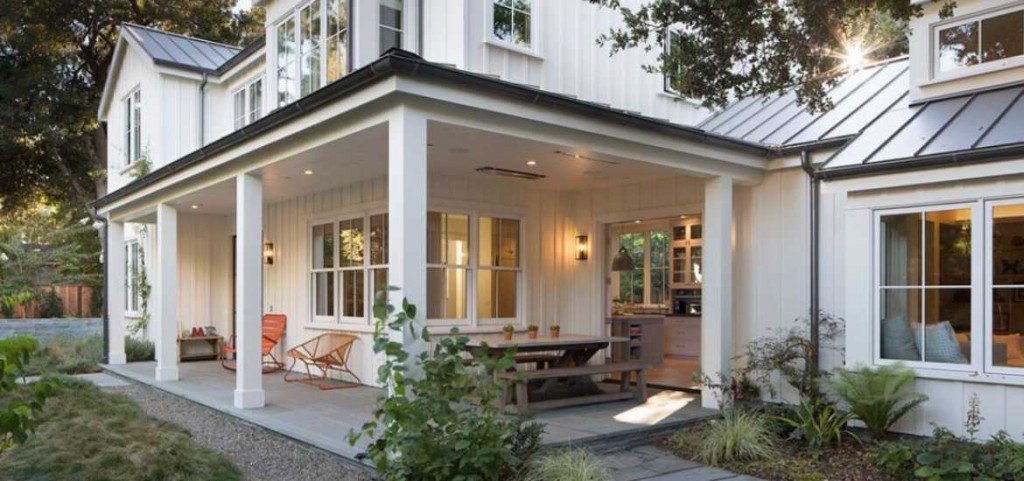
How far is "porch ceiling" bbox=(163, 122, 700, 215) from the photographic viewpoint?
6.57m

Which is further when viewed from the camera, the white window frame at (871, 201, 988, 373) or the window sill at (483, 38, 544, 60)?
the window sill at (483, 38, 544, 60)

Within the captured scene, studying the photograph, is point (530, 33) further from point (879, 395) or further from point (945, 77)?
point (879, 395)

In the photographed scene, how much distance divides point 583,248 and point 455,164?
268cm

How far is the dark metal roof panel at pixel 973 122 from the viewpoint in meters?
6.47

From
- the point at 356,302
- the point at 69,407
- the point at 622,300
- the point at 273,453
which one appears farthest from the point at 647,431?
the point at 622,300

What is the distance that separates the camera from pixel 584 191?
1009 centimetres

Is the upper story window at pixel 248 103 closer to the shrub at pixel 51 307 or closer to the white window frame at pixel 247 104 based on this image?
the white window frame at pixel 247 104

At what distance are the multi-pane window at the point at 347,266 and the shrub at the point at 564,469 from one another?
4779 millimetres

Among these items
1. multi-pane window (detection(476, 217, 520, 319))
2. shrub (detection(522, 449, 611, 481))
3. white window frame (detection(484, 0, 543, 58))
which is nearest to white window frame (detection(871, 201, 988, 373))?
shrub (detection(522, 449, 611, 481))

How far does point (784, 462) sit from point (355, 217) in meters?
6.26

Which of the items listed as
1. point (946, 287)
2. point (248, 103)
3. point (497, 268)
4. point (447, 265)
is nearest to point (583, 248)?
point (497, 268)

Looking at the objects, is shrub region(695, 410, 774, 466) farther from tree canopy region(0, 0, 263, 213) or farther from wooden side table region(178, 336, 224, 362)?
tree canopy region(0, 0, 263, 213)

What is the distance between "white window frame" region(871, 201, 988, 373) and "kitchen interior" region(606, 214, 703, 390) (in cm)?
295

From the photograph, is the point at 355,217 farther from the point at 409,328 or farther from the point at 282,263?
the point at 409,328
